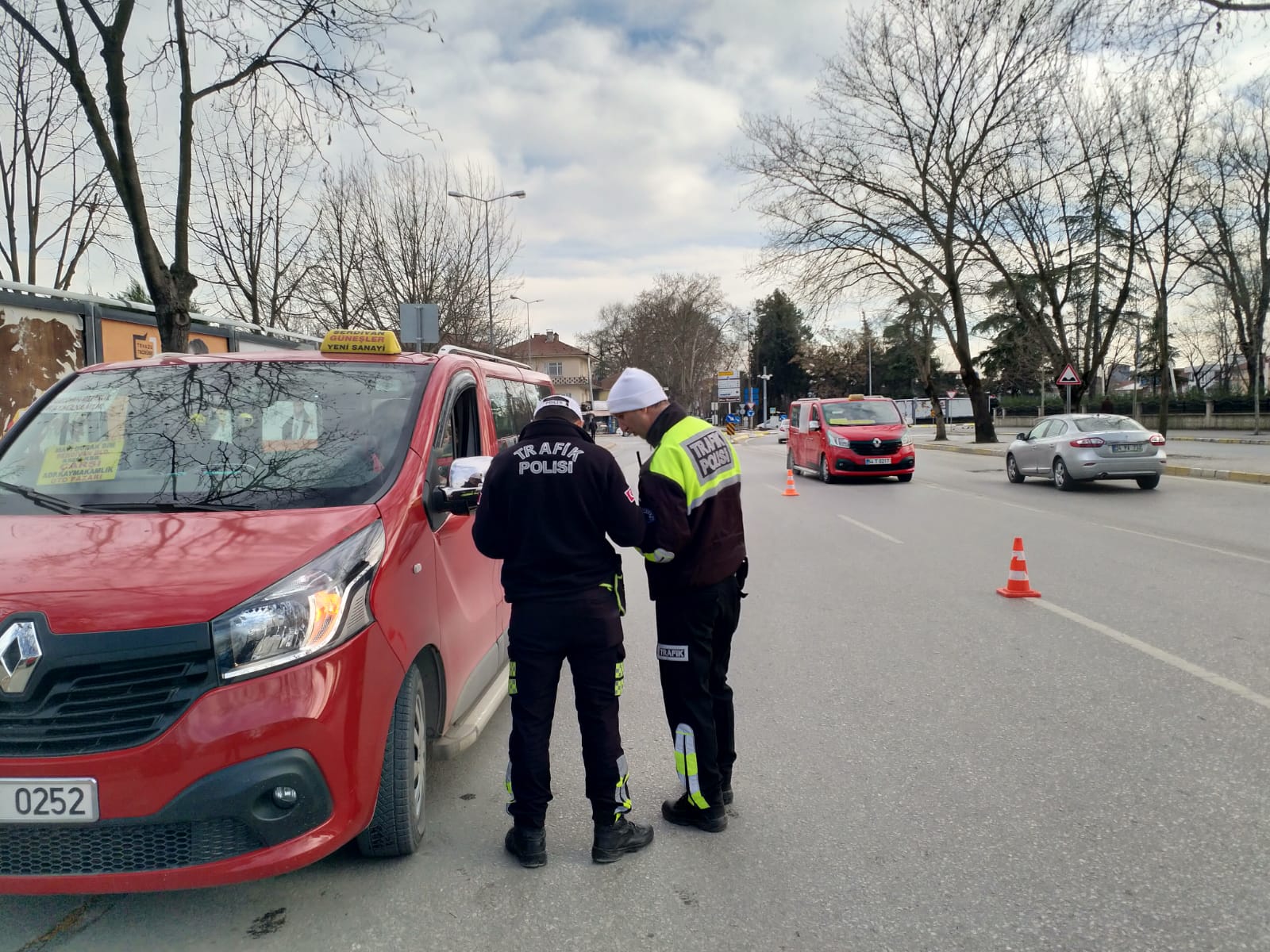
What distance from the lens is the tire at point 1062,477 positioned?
16.8m

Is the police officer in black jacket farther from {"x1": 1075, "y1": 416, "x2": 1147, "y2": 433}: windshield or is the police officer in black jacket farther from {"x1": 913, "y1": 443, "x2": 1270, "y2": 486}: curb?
{"x1": 913, "y1": 443, "x2": 1270, "y2": 486}: curb

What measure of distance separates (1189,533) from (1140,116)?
20.0m

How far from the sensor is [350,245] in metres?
24.0

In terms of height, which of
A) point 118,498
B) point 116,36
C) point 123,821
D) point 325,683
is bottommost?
point 123,821

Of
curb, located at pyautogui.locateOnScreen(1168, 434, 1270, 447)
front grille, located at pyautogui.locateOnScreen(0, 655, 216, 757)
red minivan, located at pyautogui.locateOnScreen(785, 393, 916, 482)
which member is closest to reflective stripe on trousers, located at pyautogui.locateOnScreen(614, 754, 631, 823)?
front grille, located at pyautogui.locateOnScreen(0, 655, 216, 757)

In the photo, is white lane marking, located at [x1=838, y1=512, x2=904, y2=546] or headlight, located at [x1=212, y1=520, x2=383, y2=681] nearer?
headlight, located at [x1=212, y1=520, x2=383, y2=681]

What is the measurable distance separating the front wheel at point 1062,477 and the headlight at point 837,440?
4038 mm

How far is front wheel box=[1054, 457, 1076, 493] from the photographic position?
55.2 feet

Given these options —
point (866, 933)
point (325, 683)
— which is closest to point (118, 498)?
point (325, 683)

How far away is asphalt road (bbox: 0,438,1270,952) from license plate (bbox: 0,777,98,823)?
544 mm

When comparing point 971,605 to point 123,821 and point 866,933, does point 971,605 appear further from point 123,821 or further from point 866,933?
point 123,821

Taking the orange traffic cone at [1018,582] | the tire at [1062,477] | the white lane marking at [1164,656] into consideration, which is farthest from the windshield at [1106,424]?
the white lane marking at [1164,656]

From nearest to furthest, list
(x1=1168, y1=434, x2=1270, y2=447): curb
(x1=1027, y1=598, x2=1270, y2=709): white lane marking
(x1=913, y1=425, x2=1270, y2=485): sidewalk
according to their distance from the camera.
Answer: (x1=1027, y1=598, x2=1270, y2=709): white lane marking
(x1=913, y1=425, x2=1270, y2=485): sidewalk
(x1=1168, y1=434, x2=1270, y2=447): curb

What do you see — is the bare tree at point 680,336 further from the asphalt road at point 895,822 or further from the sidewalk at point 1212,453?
the asphalt road at point 895,822
